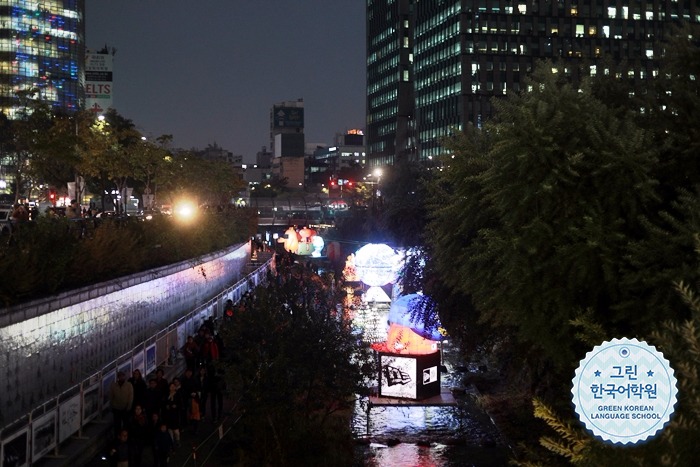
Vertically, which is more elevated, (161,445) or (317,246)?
(317,246)

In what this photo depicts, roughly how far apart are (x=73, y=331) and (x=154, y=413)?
15.8 ft

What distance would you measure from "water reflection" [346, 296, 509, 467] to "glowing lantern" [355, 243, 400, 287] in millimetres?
18590

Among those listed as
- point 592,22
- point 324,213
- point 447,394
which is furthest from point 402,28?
point 447,394

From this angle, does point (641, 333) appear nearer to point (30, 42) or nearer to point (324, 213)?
point (324, 213)

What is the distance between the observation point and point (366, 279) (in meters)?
43.5

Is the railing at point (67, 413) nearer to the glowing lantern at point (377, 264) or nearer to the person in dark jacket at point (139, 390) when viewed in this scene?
the person in dark jacket at point (139, 390)

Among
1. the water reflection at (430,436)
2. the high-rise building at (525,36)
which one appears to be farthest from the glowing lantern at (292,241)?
the high-rise building at (525,36)

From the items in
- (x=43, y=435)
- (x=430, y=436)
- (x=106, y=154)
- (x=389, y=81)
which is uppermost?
(x=389, y=81)

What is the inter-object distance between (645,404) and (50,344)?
44.1 feet

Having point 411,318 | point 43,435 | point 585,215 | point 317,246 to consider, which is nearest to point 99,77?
point 317,246

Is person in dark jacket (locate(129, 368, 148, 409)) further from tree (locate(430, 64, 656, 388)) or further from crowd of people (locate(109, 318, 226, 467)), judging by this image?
tree (locate(430, 64, 656, 388))

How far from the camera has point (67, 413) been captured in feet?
47.6

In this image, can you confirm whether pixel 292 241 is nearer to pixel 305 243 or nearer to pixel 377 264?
pixel 305 243

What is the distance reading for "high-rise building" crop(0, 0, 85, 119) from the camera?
150 meters
